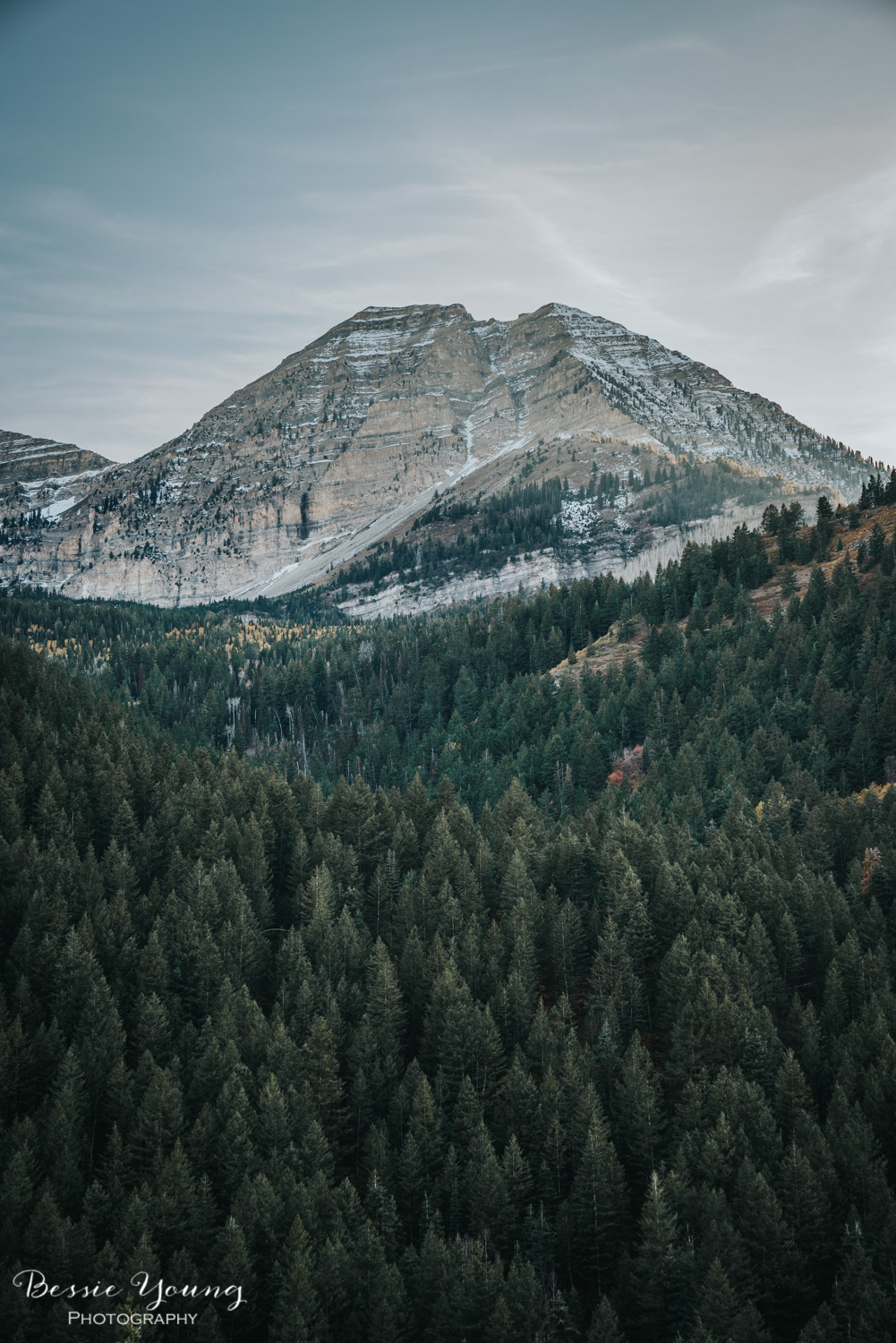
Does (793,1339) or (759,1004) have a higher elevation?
(759,1004)

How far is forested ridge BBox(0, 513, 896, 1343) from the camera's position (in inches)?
1538

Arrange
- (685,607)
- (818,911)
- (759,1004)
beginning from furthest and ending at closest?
(685,607) < (818,911) < (759,1004)

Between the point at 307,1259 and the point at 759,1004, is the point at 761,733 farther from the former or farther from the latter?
the point at 307,1259

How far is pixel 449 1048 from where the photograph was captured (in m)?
51.5

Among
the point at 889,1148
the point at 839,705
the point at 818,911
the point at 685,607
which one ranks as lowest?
the point at 889,1148

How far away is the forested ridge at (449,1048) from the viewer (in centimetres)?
3906

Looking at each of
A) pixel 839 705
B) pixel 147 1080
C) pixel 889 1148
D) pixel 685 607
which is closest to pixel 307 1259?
pixel 147 1080

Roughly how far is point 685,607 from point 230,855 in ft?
333

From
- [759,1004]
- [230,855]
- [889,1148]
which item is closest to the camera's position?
[889,1148]

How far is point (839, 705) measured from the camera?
102 metres

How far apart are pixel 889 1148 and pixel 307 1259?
2909 cm

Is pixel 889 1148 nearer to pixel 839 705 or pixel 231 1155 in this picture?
pixel 231 1155

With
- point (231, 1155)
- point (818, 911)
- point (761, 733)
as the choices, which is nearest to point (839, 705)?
point (761, 733)

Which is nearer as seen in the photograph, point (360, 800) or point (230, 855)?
point (230, 855)
